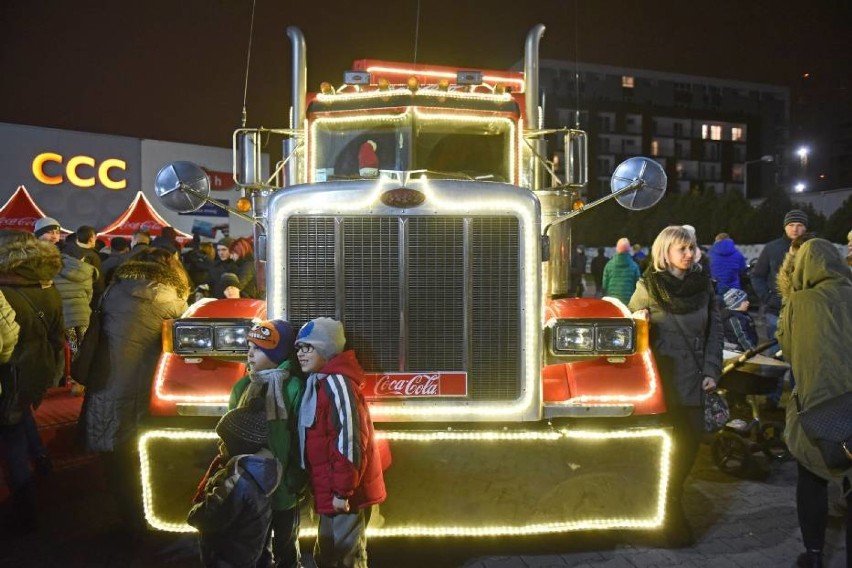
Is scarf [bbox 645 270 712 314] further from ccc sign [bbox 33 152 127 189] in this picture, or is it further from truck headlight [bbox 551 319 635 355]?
ccc sign [bbox 33 152 127 189]

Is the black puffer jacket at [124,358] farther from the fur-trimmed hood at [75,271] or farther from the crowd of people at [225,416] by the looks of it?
the fur-trimmed hood at [75,271]

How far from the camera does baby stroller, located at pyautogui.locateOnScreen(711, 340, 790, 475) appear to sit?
6.20m

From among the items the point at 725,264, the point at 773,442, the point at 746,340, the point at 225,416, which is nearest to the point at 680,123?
the point at 725,264

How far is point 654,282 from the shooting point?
5.14 metres

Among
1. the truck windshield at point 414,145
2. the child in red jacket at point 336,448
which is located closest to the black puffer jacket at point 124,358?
the child in red jacket at point 336,448

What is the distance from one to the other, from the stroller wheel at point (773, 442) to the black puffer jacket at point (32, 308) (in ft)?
18.8

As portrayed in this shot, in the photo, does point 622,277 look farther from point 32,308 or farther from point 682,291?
point 32,308

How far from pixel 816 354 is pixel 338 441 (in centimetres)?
261

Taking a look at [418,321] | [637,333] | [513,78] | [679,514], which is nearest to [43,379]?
[418,321]

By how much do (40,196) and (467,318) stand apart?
Result: 1157 inches

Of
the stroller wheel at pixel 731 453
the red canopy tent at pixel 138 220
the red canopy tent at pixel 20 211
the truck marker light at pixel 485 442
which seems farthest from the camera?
the red canopy tent at pixel 138 220

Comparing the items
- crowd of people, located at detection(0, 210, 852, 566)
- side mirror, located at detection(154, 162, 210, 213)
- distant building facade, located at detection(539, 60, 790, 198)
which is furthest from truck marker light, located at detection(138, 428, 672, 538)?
distant building facade, located at detection(539, 60, 790, 198)

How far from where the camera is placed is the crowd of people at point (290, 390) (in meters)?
3.60

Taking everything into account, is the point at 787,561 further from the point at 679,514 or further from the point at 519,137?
the point at 519,137
